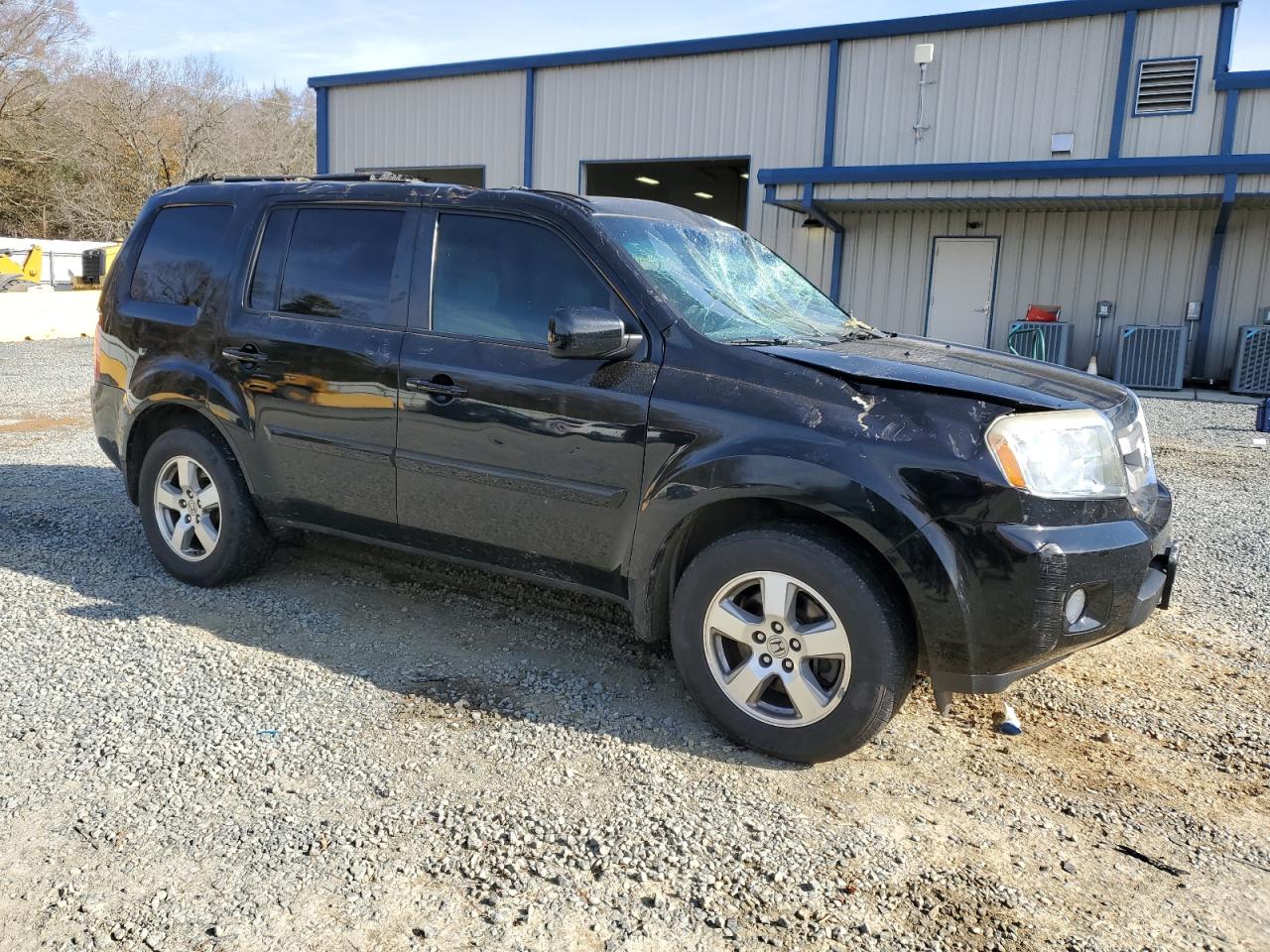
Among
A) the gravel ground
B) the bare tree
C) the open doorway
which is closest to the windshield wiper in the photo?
the gravel ground

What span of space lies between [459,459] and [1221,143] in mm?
15899

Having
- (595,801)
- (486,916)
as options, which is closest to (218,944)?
(486,916)

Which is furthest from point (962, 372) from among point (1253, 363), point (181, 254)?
point (1253, 363)

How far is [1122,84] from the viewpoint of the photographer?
1580 cm

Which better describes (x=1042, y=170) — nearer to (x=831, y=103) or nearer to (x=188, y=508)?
(x=831, y=103)

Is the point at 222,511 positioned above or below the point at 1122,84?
below

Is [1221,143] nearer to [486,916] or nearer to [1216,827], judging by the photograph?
[1216,827]

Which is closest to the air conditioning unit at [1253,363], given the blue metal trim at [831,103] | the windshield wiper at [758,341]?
the blue metal trim at [831,103]

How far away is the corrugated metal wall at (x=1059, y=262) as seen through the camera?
16234mm

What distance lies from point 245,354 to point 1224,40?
646 inches

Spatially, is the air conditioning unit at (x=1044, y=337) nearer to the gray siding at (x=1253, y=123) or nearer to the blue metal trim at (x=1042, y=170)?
the blue metal trim at (x=1042, y=170)

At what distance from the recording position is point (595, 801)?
304 centimetres

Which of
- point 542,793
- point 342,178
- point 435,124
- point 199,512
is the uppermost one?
point 435,124

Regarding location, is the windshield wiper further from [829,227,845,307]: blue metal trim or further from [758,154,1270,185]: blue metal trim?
[829,227,845,307]: blue metal trim
